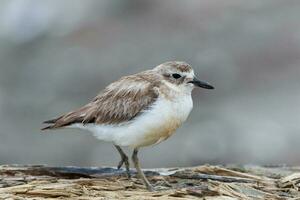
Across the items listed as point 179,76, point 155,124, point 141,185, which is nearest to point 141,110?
point 155,124

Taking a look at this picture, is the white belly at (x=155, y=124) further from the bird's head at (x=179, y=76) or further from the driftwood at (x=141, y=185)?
the driftwood at (x=141, y=185)

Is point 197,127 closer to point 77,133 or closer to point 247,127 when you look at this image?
point 247,127

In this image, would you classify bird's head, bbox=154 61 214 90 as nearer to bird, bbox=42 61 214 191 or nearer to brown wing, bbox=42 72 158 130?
bird, bbox=42 61 214 191

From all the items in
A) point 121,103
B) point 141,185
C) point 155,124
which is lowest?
point 141,185

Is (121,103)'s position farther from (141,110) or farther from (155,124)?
(155,124)

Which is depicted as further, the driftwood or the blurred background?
the blurred background

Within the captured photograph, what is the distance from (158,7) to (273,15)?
5478 millimetres

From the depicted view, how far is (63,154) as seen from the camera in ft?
73.0

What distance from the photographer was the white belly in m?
9.33

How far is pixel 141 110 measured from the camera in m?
9.47

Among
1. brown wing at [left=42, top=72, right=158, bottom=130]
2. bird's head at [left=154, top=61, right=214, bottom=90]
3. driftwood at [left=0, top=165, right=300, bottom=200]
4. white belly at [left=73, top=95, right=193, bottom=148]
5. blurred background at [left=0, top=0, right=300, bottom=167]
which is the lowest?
driftwood at [left=0, top=165, right=300, bottom=200]

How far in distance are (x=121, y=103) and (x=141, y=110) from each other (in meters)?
0.28

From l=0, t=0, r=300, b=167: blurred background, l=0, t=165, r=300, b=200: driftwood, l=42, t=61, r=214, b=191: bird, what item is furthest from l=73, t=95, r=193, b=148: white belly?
l=0, t=0, r=300, b=167: blurred background

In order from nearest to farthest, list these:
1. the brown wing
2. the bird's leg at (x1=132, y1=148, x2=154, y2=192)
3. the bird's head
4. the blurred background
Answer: the bird's leg at (x1=132, y1=148, x2=154, y2=192), the brown wing, the bird's head, the blurred background
